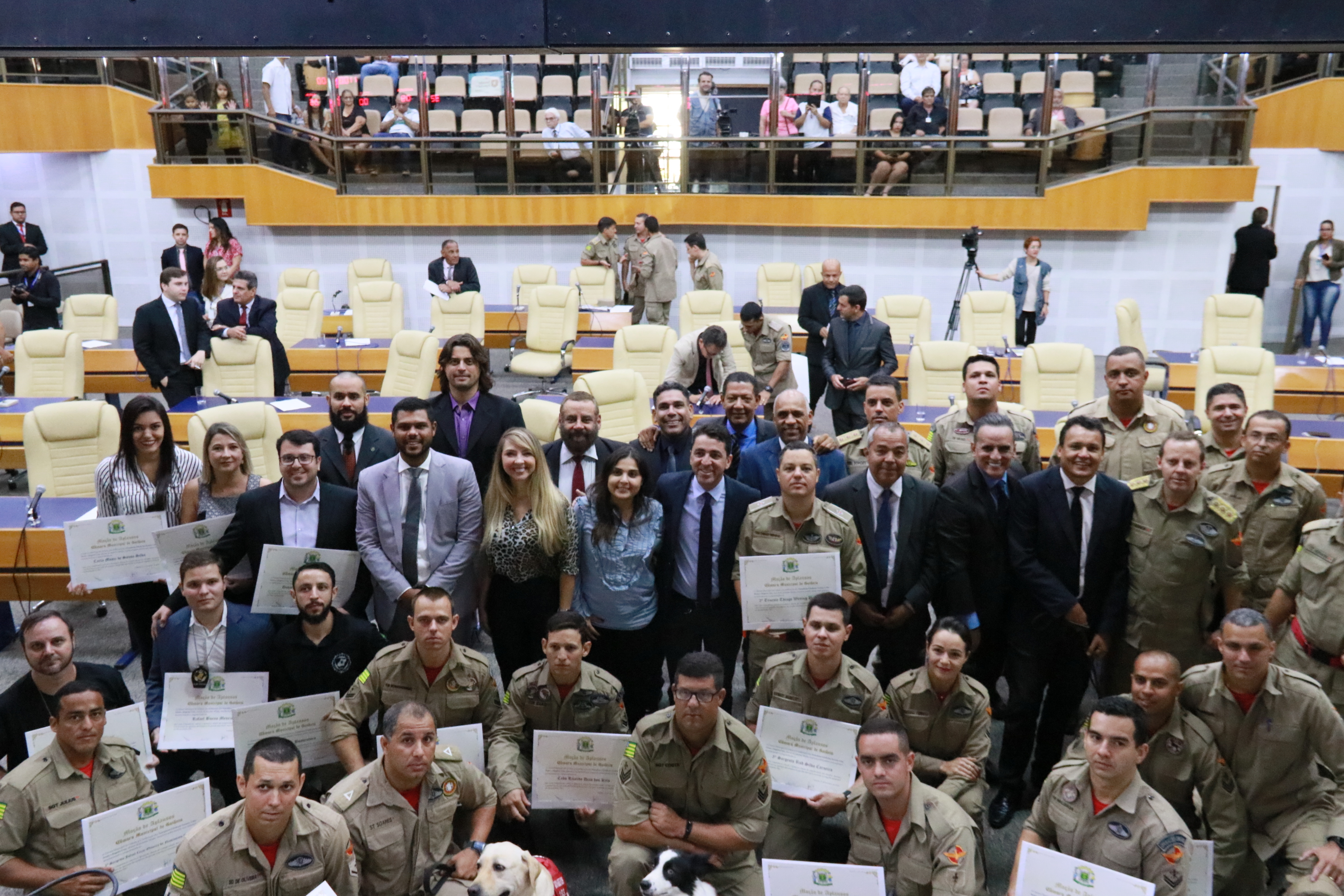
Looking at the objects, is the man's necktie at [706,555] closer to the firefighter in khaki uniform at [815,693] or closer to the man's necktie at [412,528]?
the firefighter in khaki uniform at [815,693]

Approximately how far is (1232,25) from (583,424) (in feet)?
9.90

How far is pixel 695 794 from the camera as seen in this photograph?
3818 mm

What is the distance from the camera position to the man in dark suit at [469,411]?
16.6ft

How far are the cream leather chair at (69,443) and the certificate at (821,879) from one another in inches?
180

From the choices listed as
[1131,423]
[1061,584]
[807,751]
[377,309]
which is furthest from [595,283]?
[807,751]

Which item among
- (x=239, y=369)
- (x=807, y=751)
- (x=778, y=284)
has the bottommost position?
(x=807, y=751)

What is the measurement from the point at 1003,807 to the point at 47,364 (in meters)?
7.68

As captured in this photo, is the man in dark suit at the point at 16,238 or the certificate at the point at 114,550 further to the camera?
the man in dark suit at the point at 16,238

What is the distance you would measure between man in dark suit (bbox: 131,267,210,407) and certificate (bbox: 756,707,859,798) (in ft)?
17.7

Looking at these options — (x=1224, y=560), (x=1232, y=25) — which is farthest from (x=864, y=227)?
(x=1232, y=25)

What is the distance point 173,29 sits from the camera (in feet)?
7.84

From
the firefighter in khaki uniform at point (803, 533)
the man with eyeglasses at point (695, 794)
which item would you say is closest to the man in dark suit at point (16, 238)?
the firefighter in khaki uniform at point (803, 533)

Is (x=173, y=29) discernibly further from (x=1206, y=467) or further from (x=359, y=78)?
(x=359, y=78)

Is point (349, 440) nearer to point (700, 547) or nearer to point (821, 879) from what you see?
point (700, 547)
